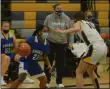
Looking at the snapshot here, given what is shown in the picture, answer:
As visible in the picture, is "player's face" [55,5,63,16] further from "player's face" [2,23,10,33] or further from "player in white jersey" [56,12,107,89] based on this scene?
"player in white jersey" [56,12,107,89]

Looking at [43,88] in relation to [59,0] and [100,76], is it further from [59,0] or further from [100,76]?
[59,0]

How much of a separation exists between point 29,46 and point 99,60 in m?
1.16

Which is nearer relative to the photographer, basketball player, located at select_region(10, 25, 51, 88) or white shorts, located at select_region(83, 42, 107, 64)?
white shorts, located at select_region(83, 42, 107, 64)

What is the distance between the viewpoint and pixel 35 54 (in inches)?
243

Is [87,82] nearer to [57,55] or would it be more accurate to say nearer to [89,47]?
[57,55]

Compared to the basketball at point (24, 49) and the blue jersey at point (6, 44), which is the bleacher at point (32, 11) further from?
the basketball at point (24, 49)

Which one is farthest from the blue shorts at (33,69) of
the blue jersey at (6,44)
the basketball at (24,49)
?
the blue jersey at (6,44)

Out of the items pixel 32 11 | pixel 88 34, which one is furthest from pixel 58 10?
pixel 32 11

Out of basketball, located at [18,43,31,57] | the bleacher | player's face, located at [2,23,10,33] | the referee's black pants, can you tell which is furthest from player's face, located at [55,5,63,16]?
the bleacher

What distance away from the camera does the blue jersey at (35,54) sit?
20.2 feet

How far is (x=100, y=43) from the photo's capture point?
606 centimetres

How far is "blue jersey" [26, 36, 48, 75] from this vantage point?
6.15 metres

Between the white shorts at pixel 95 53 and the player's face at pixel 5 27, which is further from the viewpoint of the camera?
the player's face at pixel 5 27

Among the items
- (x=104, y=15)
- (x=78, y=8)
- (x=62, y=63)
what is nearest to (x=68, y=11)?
(x=78, y=8)
